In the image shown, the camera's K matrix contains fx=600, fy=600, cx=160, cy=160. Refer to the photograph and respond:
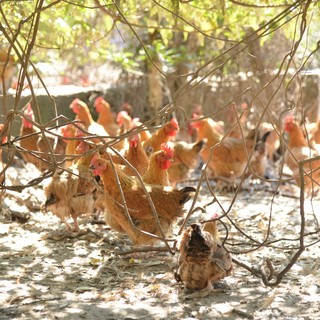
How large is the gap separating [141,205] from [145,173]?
0.83m

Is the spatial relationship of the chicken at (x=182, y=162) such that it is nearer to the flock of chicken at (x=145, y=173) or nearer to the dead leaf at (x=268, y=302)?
the flock of chicken at (x=145, y=173)

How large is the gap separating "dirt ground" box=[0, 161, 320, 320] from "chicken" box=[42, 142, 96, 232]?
255 millimetres

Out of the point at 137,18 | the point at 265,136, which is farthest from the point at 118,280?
the point at 265,136

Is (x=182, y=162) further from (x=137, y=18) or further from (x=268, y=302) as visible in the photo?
(x=268, y=302)

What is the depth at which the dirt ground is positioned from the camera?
11.7ft

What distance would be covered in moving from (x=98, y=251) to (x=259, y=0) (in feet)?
9.31

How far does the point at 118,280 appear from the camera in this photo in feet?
14.2

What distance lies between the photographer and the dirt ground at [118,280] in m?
3.56

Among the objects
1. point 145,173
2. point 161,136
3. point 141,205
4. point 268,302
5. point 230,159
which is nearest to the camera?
point 268,302

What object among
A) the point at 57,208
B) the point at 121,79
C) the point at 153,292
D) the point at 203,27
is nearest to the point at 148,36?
the point at 121,79

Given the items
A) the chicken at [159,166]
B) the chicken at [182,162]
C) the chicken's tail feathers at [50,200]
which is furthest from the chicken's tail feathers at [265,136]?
the chicken's tail feathers at [50,200]

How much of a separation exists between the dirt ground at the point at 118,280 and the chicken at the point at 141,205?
0.71 feet

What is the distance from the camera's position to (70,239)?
553cm

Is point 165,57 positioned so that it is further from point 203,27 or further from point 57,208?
point 57,208
